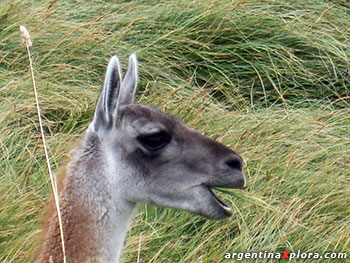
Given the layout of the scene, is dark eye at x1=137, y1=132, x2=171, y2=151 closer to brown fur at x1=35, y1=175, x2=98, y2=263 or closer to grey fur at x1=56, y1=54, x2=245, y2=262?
grey fur at x1=56, y1=54, x2=245, y2=262

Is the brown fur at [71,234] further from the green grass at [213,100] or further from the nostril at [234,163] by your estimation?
the green grass at [213,100]

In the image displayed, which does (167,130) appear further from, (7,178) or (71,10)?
(71,10)

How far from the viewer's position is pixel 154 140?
3.91 metres

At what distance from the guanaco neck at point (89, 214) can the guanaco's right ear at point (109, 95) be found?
9 cm

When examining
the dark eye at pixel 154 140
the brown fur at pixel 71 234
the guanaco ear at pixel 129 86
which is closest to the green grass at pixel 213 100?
the brown fur at pixel 71 234

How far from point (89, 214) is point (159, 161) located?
39 centimetres

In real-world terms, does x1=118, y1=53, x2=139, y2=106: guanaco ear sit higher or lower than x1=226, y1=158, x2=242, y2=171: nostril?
higher

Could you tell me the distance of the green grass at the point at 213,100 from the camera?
522cm

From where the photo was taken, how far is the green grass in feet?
17.1

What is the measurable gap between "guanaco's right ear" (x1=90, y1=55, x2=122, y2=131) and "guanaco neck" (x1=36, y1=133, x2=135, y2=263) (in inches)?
3.5

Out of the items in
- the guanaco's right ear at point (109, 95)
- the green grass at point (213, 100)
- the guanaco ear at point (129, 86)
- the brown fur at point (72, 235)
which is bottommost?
the green grass at point (213, 100)

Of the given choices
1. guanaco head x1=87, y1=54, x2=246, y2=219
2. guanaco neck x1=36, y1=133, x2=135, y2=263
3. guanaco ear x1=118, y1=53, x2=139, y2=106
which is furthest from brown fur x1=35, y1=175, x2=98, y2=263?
guanaco ear x1=118, y1=53, x2=139, y2=106

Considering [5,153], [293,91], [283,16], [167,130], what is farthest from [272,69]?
[167,130]

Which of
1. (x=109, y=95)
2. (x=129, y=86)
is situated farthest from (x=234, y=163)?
(x=129, y=86)
